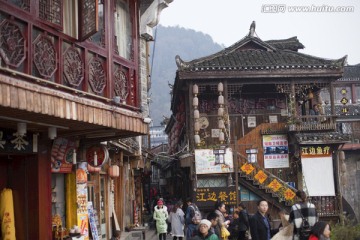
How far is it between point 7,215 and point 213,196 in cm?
1356

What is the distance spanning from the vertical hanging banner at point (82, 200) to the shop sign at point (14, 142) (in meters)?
2.37

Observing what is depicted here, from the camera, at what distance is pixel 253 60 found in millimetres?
25234

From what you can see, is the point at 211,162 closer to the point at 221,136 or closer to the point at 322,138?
the point at 221,136

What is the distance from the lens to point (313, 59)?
25500 millimetres

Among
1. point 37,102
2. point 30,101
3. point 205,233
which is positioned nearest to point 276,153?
point 205,233

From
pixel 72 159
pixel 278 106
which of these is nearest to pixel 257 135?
pixel 278 106

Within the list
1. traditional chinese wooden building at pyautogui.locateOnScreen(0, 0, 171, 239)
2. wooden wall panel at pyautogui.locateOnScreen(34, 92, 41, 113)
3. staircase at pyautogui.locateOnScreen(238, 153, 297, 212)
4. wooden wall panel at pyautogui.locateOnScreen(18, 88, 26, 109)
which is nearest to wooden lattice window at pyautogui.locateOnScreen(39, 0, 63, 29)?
traditional chinese wooden building at pyautogui.locateOnScreen(0, 0, 171, 239)

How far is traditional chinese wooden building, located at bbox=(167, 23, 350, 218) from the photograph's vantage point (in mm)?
21922

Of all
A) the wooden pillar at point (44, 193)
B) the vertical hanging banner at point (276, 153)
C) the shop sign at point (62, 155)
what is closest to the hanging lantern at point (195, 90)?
the vertical hanging banner at point (276, 153)

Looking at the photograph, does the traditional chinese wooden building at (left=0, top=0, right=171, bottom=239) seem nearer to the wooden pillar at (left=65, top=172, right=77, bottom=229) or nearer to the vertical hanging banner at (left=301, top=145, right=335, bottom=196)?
the wooden pillar at (left=65, top=172, right=77, bottom=229)

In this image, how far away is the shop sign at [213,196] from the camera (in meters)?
21.3

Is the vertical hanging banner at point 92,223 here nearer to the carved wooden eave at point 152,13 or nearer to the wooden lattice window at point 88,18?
the wooden lattice window at point 88,18

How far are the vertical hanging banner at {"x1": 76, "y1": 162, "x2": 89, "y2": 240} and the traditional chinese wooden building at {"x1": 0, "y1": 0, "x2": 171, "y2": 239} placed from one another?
0.03 meters

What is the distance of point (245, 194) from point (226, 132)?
3.21m
